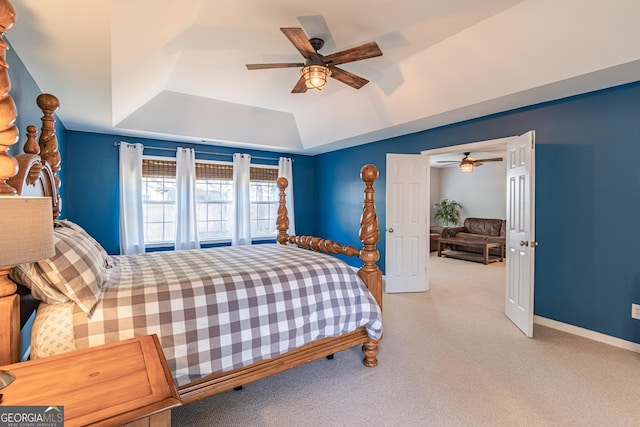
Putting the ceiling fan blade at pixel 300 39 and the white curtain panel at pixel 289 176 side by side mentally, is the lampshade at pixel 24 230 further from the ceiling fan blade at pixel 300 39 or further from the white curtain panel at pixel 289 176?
the white curtain panel at pixel 289 176

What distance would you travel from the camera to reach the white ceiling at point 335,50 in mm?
1993

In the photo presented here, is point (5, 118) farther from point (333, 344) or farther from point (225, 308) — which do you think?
point (333, 344)

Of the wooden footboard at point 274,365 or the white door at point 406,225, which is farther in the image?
the white door at point 406,225

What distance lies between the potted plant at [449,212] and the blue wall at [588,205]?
5647 mm

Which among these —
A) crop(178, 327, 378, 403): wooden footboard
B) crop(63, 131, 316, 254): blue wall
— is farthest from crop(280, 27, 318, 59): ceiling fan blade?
crop(63, 131, 316, 254): blue wall

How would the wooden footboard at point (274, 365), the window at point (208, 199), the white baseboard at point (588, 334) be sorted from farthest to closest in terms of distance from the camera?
the window at point (208, 199), the white baseboard at point (588, 334), the wooden footboard at point (274, 365)

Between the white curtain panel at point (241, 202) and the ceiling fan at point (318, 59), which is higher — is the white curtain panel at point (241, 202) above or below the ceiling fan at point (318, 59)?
below

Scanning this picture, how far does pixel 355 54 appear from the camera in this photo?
2.41 metres

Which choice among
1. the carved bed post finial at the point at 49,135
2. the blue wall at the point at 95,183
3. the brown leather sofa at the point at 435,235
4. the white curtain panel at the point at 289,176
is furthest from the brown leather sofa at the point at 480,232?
the carved bed post finial at the point at 49,135

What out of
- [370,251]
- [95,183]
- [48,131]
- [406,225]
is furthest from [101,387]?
[95,183]

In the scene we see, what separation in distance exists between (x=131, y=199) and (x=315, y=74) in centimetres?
359

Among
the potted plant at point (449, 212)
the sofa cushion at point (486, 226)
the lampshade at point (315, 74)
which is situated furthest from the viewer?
the potted plant at point (449, 212)

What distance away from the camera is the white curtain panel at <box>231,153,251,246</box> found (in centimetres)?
542

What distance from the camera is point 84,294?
145 centimetres
